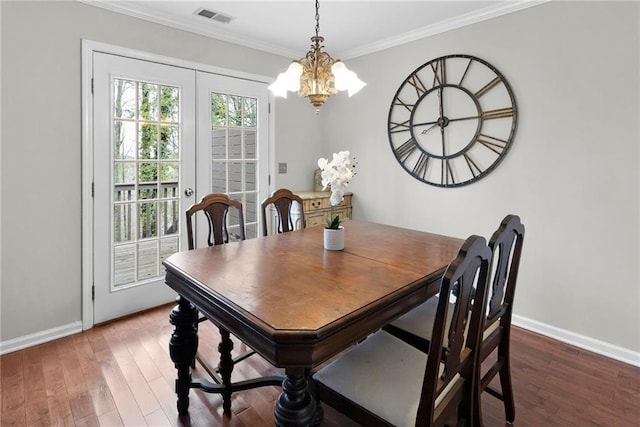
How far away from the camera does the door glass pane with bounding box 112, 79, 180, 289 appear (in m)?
2.90

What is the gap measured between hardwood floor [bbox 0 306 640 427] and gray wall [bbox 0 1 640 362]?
315mm

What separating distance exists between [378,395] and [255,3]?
9.28ft

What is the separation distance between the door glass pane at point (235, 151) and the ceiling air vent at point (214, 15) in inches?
25.1

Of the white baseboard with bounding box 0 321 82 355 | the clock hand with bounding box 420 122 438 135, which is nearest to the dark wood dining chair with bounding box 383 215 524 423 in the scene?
the clock hand with bounding box 420 122 438 135

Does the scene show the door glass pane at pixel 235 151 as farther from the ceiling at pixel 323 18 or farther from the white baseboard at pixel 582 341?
the white baseboard at pixel 582 341

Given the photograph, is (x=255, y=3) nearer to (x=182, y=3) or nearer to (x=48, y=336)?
(x=182, y=3)

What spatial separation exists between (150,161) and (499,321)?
2.81 metres

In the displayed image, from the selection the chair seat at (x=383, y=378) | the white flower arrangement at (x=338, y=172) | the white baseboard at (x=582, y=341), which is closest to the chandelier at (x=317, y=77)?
→ the white flower arrangement at (x=338, y=172)

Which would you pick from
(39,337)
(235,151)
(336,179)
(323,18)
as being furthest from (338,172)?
(39,337)

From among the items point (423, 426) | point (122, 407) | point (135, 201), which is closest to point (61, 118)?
point (135, 201)

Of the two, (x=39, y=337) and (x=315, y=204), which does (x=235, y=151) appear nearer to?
(x=315, y=204)

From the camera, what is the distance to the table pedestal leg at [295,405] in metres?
1.10

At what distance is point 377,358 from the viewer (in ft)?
4.77

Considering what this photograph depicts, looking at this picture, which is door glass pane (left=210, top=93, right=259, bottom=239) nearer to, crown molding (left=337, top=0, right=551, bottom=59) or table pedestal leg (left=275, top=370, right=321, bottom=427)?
crown molding (left=337, top=0, right=551, bottom=59)
